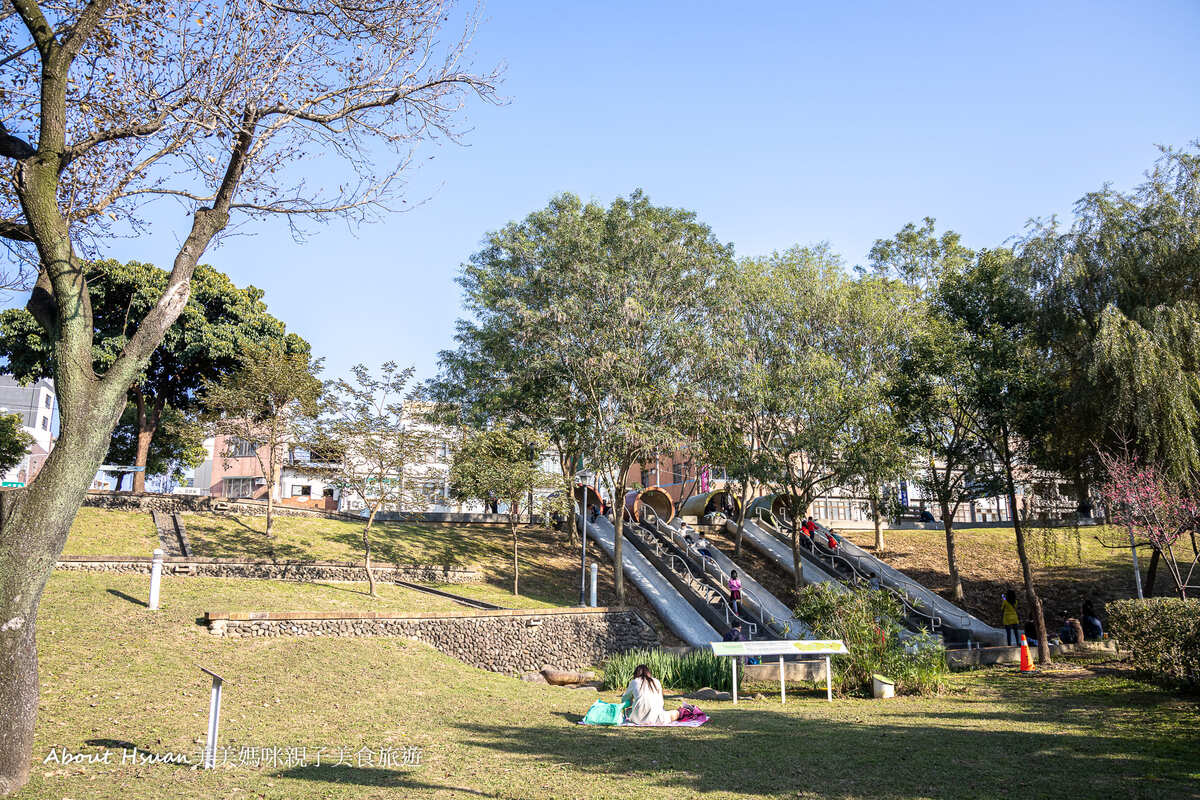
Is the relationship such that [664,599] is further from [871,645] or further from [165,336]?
[165,336]

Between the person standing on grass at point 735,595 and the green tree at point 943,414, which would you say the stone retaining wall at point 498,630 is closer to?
the person standing on grass at point 735,595

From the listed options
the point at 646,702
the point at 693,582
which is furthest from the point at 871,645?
the point at 693,582

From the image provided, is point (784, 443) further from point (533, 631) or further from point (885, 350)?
point (533, 631)

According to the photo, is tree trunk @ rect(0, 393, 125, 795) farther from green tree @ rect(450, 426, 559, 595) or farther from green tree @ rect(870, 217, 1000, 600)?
green tree @ rect(870, 217, 1000, 600)

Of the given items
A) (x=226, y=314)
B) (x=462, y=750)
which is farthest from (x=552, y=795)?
(x=226, y=314)

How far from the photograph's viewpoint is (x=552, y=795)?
285 inches

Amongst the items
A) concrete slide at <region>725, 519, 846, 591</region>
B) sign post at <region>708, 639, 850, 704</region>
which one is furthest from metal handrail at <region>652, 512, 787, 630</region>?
sign post at <region>708, 639, 850, 704</region>

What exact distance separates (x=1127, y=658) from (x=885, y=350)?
12753 mm

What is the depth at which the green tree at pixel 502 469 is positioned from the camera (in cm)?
2330

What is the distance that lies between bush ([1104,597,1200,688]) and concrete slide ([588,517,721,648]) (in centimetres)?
984

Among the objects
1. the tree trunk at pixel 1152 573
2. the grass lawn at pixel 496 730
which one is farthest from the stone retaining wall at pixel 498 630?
the tree trunk at pixel 1152 573

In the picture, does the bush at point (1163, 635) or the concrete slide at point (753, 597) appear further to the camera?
the concrete slide at point (753, 597)

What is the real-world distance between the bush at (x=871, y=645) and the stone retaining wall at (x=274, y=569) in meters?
12.5

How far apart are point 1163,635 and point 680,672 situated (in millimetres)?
8688
